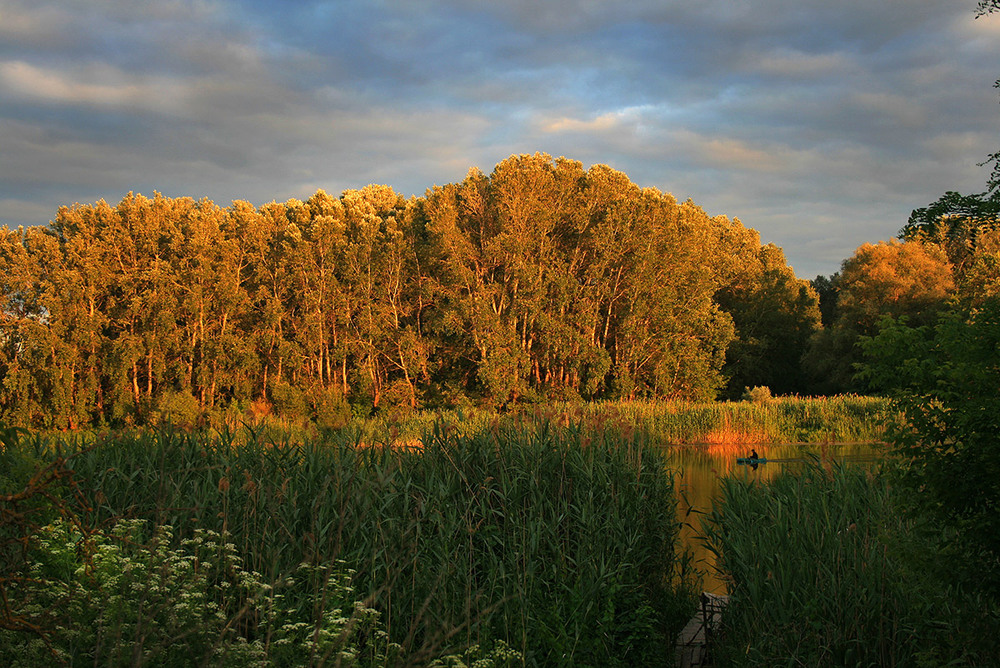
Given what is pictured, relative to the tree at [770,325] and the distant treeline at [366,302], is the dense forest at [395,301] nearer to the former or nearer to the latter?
the distant treeline at [366,302]

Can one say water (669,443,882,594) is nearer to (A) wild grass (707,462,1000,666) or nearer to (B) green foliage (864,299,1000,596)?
(A) wild grass (707,462,1000,666)

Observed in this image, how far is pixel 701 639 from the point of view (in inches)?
308

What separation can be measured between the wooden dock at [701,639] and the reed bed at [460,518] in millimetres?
314

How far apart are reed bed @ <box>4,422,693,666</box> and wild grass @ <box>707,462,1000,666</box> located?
3.02 feet

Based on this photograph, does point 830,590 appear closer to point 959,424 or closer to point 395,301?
point 959,424

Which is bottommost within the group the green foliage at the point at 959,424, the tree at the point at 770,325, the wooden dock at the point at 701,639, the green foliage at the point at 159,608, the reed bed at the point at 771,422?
the wooden dock at the point at 701,639

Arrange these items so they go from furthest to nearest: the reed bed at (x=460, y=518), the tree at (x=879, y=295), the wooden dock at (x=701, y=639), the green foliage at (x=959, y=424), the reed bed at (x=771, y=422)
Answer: the tree at (x=879, y=295), the reed bed at (x=771, y=422), the wooden dock at (x=701, y=639), the reed bed at (x=460, y=518), the green foliage at (x=959, y=424)

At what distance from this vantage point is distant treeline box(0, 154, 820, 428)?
3447 centimetres

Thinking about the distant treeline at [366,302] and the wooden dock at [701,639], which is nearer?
the wooden dock at [701,639]

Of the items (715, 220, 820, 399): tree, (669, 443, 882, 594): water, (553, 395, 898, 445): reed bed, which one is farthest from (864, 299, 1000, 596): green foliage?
(715, 220, 820, 399): tree

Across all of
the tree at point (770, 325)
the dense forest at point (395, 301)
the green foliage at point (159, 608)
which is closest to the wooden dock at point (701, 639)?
the green foliage at point (159, 608)

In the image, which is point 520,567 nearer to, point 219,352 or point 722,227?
point 219,352

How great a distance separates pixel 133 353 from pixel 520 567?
3121 centimetres

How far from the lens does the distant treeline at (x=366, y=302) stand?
113 ft
